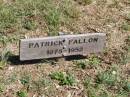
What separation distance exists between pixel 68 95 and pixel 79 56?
31.1 inches

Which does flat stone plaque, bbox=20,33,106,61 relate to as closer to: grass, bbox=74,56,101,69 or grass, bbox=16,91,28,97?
grass, bbox=74,56,101,69

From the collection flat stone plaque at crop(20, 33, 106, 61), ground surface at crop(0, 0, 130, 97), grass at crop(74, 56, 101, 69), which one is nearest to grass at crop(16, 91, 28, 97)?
ground surface at crop(0, 0, 130, 97)

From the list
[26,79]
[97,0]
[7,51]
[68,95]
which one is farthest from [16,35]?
[97,0]

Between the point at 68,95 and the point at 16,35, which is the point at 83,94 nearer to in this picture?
the point at 68,95

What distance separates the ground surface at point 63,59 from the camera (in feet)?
17.4

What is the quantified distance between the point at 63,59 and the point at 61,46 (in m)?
0.29

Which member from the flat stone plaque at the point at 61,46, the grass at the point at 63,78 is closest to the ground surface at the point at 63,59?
A: the grass at the point at 63,78

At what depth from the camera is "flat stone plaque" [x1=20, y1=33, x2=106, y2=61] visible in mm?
5297

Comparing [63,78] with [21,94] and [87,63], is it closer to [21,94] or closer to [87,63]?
[87,63]

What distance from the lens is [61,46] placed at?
Result: 5496mm

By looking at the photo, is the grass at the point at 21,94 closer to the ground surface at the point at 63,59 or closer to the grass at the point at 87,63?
the ground surface at the point at 63,59

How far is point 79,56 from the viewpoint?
5863 millimetres

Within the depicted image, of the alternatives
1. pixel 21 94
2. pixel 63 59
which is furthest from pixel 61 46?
pixel 21 94

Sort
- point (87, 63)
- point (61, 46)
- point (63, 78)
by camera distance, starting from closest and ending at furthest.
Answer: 1. point (63, 78)
2. point (61, 46)
3. point (87, 63)
